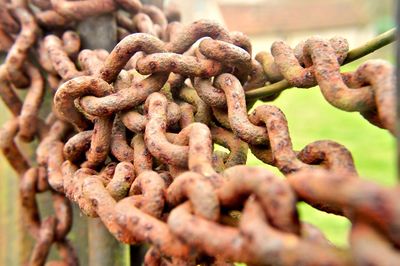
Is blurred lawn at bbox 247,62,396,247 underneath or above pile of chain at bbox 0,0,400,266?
above

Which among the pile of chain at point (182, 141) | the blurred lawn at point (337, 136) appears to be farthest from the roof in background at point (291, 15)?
the pile of chain at point (182, 141)

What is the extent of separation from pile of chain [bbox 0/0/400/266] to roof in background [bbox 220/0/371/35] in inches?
496

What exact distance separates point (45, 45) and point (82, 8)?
0.08 meters

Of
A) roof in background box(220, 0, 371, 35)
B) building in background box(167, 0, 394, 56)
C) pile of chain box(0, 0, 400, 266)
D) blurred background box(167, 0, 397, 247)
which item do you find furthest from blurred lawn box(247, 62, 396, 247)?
roof in background box(220, 0, 371, 35)

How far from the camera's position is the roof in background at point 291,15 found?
13961 millimetres

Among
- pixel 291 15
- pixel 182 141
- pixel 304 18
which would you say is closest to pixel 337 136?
pixel 182 141

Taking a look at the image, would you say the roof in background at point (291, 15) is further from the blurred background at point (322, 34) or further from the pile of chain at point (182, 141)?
the pile of chain at point (182, 141)

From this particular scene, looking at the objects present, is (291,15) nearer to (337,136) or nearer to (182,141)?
(337,136)

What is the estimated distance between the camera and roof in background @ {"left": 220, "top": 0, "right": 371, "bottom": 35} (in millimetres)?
13961

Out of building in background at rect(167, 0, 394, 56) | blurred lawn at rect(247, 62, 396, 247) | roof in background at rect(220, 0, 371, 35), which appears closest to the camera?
blurred lawn at rect(247, 62, 396, 247)

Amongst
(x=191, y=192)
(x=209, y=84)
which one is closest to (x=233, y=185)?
(x=191, y=192)

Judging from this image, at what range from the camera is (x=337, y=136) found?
13.4ft

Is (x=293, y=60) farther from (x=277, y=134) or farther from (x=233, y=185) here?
(x=233, y=185)

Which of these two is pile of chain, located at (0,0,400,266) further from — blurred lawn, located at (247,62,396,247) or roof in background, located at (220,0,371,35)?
roof in background, located at (220,0,371,35)
